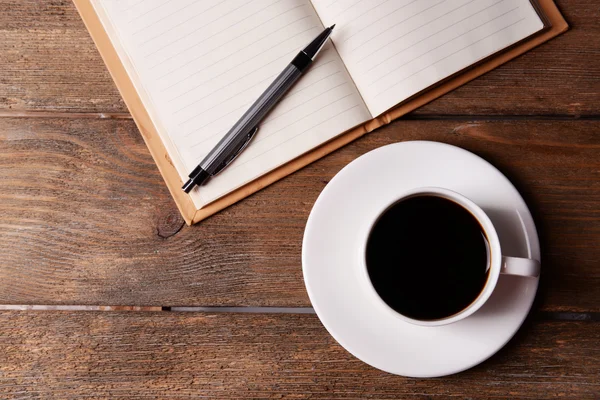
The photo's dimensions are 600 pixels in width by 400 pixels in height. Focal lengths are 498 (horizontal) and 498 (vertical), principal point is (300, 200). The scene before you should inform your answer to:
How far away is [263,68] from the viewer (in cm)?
63

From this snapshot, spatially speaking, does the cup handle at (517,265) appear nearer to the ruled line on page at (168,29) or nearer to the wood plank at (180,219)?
the wood plank at (180,219)

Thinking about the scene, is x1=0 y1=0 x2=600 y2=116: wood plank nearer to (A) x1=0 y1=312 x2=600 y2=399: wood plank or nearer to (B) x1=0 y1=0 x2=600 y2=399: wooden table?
(B) x1=0 y1=0 x2=600 y2=399: wooden table

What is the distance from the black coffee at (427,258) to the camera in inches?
21.3

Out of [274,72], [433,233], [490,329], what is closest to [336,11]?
[274,72]

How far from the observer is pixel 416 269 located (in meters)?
0.56

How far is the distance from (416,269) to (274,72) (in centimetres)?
30

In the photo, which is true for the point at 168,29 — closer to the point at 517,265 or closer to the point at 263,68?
the point at 263,68

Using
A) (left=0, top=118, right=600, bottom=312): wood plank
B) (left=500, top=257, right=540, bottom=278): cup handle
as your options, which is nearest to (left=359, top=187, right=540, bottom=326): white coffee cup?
(left=500, top=257, right=540, bottom=278): cup handle

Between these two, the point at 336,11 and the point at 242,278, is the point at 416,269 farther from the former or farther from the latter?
the point at 336,11

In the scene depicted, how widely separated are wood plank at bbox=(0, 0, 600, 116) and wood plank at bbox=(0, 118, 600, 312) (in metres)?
0.02

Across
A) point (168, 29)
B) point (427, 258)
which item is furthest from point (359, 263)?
point (168, 29)

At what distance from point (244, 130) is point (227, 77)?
73 millimetres

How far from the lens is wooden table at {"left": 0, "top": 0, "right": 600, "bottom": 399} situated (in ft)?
2.05

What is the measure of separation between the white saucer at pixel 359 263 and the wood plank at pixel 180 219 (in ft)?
0.19
